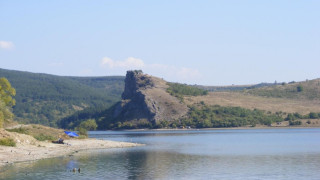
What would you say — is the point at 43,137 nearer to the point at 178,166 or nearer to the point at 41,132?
the point at 41,132

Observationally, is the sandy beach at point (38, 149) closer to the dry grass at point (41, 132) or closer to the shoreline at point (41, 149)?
the shoreline at point (41, 149)

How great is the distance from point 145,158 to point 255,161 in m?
16.9

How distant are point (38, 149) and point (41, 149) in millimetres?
814

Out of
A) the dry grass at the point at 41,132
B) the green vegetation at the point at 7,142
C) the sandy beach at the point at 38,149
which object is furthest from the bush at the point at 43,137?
the green vegetation at the point at 7,142

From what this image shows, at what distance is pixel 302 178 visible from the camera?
51.2 metres

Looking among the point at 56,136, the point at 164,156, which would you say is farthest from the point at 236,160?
the point at 56,136

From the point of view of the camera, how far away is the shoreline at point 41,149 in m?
66.2

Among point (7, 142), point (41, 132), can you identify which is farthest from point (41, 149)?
point (41, 132)

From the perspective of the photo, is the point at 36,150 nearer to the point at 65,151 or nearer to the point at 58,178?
the point at 65,151

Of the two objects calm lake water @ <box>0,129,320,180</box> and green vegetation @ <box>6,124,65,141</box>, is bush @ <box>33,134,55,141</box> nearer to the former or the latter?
green vegetation @ <box>6,124,65,141</box>

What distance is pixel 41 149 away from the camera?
78.0 meters

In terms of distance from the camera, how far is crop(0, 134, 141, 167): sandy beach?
66750 millimetres

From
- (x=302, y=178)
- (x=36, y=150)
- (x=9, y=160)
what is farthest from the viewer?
(x=36, y=150)

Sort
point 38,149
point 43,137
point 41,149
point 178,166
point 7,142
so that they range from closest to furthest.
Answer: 1. point 178,166
2. point 7,142
3. point 38,149
4. point 41,149
5. point 43,137
